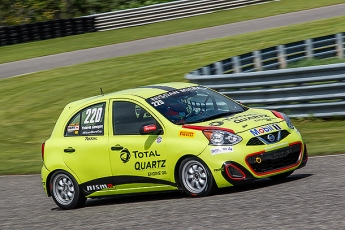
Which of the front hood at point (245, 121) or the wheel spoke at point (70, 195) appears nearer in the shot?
the front hood at point (245, 121)

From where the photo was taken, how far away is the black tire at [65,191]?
10.0 m

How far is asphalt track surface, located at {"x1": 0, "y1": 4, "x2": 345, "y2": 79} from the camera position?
2667cm

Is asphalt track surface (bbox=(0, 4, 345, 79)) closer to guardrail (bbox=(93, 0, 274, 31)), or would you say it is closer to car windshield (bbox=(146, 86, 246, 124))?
guardrail (bbox=(93, 0, 274, 31))

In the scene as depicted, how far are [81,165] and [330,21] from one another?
61.1 ft

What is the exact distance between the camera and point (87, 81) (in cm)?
2238

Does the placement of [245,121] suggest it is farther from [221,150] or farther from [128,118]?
[128,118]

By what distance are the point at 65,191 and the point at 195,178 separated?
7.51 feet

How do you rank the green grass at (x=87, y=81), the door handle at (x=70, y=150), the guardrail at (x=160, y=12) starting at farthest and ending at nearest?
the guardrail at (x=160, y=12)
the green grass at (x=87, y=81)
the door handle at (x=70, y=150)

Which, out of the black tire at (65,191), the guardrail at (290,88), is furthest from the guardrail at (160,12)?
the black tire at (65,191)

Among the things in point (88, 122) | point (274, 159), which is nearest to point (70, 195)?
point (88, 122)

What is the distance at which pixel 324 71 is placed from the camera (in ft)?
44.7

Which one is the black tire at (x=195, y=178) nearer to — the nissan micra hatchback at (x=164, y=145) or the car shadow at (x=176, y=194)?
the nissan micra hatchback at (x=164, y=145)

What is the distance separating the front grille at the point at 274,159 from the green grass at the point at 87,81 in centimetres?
451

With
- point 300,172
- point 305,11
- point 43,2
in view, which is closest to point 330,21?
point 305,11
